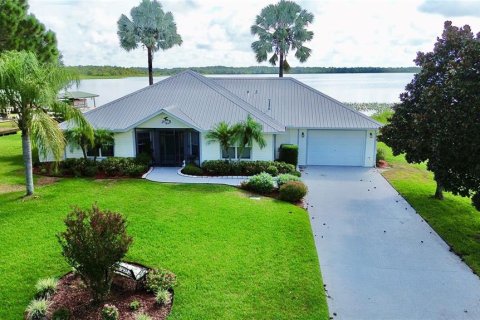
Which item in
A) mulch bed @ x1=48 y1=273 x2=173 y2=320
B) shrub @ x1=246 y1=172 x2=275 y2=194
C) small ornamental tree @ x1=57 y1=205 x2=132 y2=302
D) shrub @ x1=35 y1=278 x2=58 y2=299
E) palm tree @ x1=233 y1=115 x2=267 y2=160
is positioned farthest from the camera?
palm tree @ x1=233 y1=115 x2=267 y2=160

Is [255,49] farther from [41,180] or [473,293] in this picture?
[473,293]

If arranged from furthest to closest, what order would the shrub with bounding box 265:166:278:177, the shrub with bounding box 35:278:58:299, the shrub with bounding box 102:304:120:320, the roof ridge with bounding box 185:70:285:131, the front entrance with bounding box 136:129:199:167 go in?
Result: 1. the front entrance with bounding box 136:129:199:167
2. the roof ridge with bounding box 185:70:285:131
3. the shrub with bounding box 265:166:278:177
4. the shrub with bounding box 35:278:58:299
5. the shrub with bounding box 102:304:120:320

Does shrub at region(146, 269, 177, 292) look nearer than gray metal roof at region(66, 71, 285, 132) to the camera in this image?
Yes

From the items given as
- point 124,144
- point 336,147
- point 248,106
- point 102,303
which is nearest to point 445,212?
point 336,147

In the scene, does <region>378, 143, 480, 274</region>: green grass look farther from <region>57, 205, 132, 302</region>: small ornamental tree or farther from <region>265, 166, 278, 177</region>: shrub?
<region>57, 205, 132, 302</region>: small ornamental tree

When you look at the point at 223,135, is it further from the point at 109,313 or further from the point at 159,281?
the point at 109,313

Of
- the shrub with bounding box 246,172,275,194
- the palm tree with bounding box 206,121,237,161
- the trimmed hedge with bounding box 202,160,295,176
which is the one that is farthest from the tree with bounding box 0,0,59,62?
the shrub with bounding box 246,172,275,194

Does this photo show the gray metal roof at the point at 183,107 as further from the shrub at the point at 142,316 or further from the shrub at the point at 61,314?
the shrub at the point at 61,314
